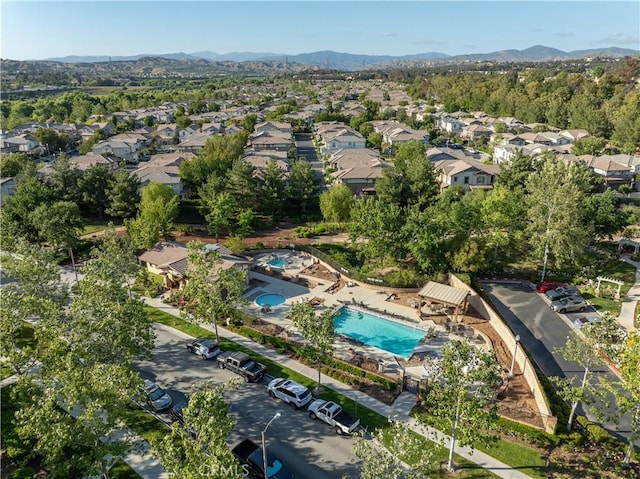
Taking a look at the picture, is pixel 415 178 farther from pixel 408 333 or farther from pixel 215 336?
pixel 215 336

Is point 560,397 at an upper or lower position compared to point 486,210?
lower

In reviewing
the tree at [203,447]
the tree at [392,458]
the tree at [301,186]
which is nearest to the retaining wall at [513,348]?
the tree at [392,458]

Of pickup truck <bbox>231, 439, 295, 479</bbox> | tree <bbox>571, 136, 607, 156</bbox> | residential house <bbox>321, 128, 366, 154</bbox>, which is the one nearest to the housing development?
pickup truck <bbox>231, 439, 295, 479</bbox>

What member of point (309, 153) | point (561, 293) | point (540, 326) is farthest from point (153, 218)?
point (309, 153)

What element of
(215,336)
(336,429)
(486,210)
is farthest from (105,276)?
(486,210)

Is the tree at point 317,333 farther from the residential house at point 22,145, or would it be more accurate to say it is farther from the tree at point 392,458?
the residential house at point 22,145

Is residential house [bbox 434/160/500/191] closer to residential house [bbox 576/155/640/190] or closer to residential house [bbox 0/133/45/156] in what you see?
residential house [bbox 576/155/640/190]
